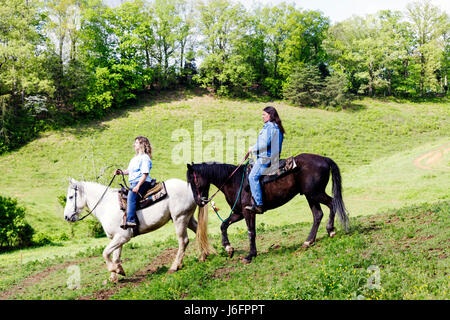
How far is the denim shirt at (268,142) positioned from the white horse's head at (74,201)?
4617mm

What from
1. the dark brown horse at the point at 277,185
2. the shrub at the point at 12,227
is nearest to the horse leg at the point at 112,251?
the dark brown horse at the point at 277,185

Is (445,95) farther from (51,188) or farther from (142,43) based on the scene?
(51,188)

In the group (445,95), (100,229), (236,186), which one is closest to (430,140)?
(445,95)

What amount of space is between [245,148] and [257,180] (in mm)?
28988

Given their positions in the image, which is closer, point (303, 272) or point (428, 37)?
point (303, 272)

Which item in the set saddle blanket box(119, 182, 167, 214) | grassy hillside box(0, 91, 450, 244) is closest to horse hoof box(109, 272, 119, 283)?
saddle blanket box(119, 182, 167, 214)

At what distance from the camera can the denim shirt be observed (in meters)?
8.57

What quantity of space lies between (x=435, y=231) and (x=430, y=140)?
1546 inches

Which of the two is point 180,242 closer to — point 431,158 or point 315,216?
point 315,216

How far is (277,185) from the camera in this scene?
8977mm

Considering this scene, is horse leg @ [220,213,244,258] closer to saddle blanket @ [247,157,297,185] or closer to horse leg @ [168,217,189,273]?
horse leg @ [168,217,189,273]

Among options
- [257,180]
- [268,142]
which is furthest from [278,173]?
[268,142]

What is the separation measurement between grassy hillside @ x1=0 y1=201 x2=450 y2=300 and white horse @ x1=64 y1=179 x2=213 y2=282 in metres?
0.54

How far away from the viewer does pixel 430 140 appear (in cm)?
4259
